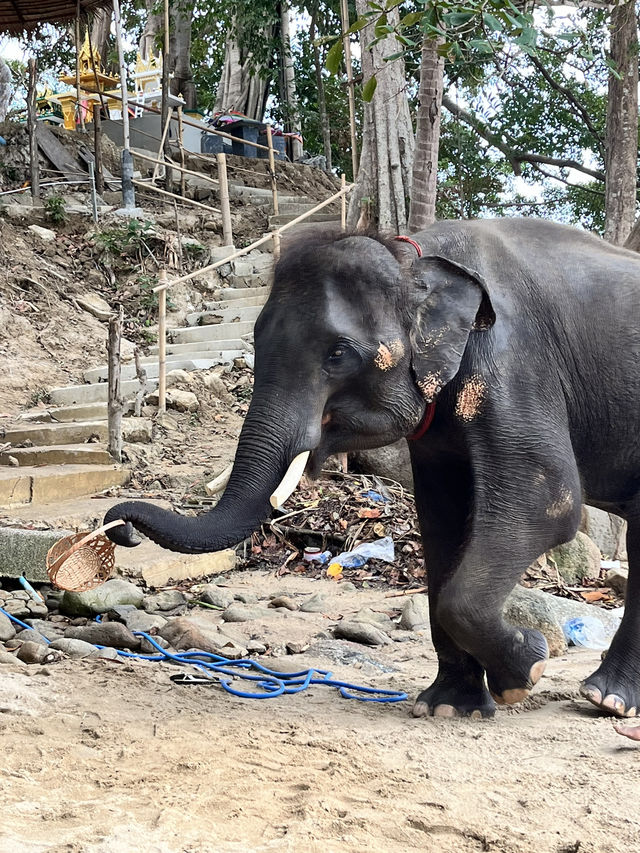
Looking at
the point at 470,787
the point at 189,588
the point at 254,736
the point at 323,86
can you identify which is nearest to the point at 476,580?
the point at 470,787

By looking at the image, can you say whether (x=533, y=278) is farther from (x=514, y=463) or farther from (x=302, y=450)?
(x=302, y=450)

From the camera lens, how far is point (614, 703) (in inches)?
149

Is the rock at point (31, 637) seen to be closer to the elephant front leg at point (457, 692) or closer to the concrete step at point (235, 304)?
the elephant front leg at point (457, 692)

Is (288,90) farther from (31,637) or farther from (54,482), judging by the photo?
(31,637)

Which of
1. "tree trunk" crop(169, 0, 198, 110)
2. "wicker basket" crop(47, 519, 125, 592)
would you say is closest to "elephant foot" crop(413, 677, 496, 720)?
"wicker basket" crop(47, 519, 125, 592)

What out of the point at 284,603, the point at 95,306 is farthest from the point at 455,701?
the point at 95,306

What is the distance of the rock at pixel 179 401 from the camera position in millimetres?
10477

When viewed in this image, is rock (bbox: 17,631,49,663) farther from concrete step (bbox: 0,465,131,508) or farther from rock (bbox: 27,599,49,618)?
concrete step (bbox: 0,465,131,508)

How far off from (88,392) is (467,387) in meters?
8.05

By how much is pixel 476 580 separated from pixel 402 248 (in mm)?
1248

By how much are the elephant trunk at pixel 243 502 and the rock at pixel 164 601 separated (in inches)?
108

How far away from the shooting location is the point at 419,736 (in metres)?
3.52

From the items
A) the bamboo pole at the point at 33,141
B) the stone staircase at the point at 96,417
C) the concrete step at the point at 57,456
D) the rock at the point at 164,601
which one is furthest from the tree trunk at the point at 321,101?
the rock at the point at 164,601

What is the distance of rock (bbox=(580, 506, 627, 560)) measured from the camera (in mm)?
7824
